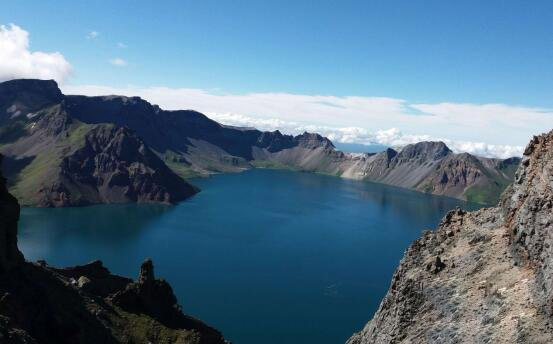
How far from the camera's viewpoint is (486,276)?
1777 inches

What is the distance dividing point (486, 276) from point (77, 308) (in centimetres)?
6801

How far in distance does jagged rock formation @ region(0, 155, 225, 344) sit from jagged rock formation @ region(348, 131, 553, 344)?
45782mm

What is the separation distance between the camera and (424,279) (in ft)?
172

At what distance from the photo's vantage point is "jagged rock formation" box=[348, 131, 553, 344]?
1495 inches

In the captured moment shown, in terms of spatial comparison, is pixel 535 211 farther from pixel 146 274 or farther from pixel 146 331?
pixel 146 274

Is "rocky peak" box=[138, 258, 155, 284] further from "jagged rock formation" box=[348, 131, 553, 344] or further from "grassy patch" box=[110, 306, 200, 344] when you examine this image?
"jagged rock formation" box=[348, 131, 553, 344]

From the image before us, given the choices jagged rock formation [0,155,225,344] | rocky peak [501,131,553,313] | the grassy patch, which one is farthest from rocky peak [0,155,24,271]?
rocky peak [501,131,553,313]

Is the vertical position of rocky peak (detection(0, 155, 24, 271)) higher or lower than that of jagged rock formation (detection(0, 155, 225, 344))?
higher

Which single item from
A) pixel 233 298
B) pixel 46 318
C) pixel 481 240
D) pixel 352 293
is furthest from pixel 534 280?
pixel 352 293

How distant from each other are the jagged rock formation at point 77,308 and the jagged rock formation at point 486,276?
150 feet

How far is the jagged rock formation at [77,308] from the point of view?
71312 millimetres

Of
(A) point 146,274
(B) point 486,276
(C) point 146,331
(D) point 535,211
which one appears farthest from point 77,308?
(D) point 535,211

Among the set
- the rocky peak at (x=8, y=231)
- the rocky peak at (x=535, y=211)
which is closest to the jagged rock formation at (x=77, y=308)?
the rocky peak at (x=8, y=231)

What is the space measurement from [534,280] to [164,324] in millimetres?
74853
